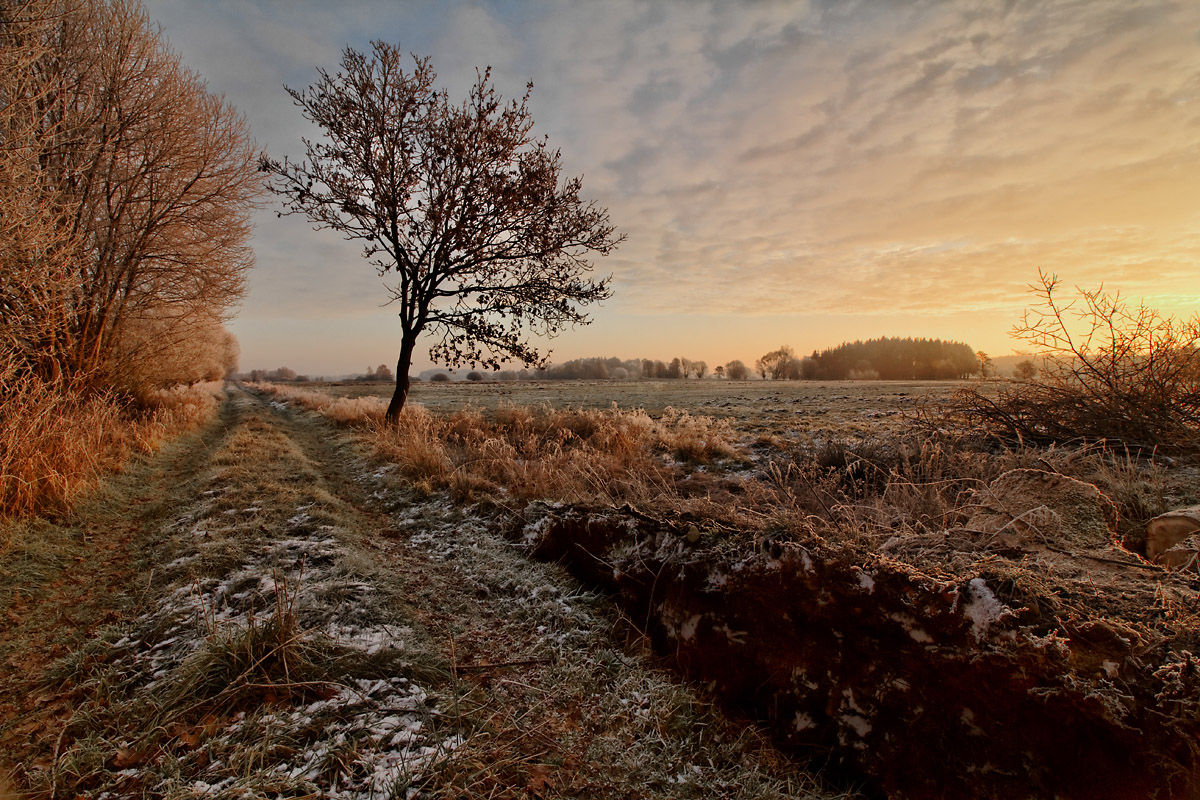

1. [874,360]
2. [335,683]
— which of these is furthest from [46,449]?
[874,360]

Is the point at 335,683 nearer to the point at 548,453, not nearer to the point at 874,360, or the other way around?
the point at 548,453

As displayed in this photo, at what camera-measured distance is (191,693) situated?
2514 mm

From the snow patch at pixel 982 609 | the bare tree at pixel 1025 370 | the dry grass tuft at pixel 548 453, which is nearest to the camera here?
the snow patch at pixel 982 609

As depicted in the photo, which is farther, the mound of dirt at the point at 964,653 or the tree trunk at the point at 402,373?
the tree trunk at the point at 402,373

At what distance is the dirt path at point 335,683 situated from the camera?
2.18 m

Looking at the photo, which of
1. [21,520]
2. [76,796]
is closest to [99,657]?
[76,796]

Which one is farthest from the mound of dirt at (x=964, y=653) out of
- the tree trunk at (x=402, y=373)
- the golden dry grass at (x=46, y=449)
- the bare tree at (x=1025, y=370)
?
the tree trunk at (x=402, y=373)

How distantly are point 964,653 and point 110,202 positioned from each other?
1631 centimetres

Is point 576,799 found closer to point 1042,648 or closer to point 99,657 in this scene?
point 1042,648

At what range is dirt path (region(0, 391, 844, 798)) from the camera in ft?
7.14

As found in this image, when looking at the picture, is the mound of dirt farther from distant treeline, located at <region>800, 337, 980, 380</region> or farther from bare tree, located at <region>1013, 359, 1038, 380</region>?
distant treeline, located at <region>800, 337, 980, 380</region>

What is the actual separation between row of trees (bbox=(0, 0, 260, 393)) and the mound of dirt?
916 cm

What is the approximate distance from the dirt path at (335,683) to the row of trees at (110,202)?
544cm

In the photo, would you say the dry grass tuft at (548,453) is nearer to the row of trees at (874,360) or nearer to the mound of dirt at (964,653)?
the mound of dirt at (964,653)
